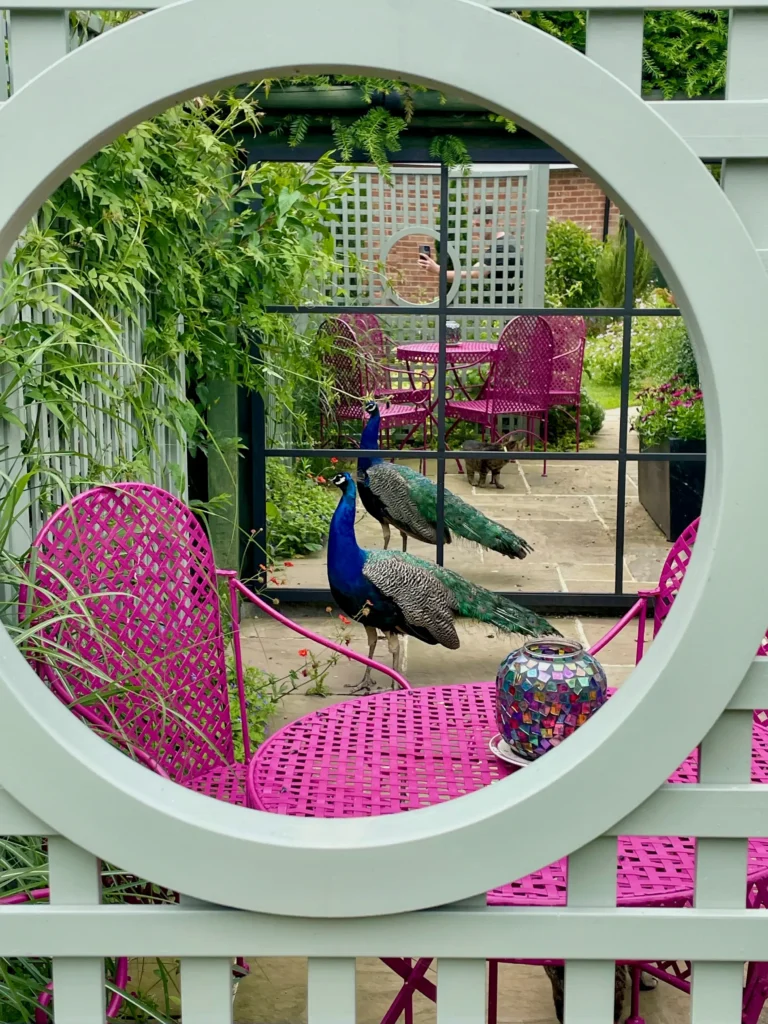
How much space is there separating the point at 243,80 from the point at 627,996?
7.18ft

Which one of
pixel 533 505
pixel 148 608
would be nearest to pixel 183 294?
pixel 148 608

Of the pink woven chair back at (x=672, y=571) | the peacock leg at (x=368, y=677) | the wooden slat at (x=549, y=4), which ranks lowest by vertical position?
the peacock leg at (x=368, y=677)

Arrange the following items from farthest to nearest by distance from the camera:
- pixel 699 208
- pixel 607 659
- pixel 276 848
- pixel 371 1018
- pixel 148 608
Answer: pixel 607 659
pixel 371 1018
pixel 148 608
pixel 276 848
pixel 699 208

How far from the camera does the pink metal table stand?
6.27 feet

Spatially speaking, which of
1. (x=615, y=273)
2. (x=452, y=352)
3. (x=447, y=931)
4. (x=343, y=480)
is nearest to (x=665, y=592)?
(x=447, y=931)

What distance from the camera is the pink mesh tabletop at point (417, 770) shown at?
1907 mm

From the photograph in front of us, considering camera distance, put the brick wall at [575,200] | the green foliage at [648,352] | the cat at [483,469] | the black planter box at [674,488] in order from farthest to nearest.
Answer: the brick wall at [575,200] → the cat at [483,469] → the green foliage at [648,352] → the black planter box at [674,488]

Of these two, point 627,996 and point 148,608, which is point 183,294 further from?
point 627,996

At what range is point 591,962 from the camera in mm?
1505

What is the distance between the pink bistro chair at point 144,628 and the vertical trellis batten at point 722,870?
38.0 inches

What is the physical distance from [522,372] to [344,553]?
3.06 m

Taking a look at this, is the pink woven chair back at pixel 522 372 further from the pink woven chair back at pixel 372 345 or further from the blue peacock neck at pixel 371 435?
the blue peacock neck at pixel 371 435

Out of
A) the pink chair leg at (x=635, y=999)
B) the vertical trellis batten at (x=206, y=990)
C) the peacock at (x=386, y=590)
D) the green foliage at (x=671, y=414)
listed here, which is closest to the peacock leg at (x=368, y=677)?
the peacock at (x=386, y=590)

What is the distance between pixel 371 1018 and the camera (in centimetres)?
268
